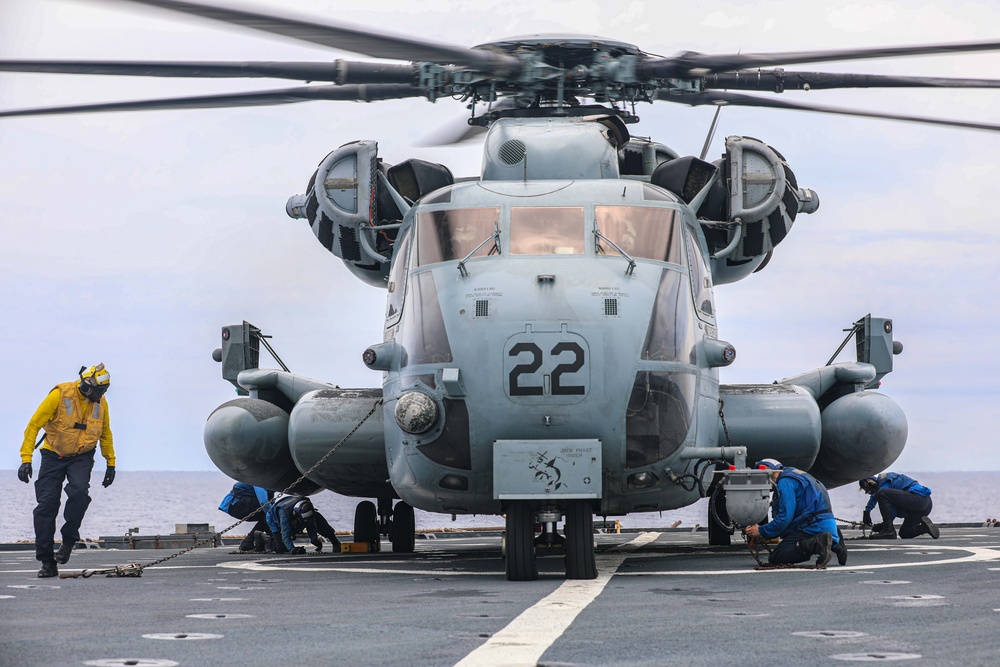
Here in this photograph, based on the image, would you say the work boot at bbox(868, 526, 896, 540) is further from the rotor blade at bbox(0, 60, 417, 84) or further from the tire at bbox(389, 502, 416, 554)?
the rotor blade at bbox(0, 60, 417, 84)

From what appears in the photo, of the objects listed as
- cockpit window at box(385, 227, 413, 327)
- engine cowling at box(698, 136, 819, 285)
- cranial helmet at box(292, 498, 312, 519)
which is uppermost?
engine cowling at box(698, 136, 819, 285)

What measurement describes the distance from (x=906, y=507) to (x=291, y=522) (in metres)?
8.36

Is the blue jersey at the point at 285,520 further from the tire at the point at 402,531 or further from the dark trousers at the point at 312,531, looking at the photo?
the tire at the point at 402,531

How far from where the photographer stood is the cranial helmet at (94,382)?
1243 centimetres

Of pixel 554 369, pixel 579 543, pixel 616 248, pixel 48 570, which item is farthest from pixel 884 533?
pixel 48 570

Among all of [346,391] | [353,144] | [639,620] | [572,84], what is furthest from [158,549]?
[639,620]

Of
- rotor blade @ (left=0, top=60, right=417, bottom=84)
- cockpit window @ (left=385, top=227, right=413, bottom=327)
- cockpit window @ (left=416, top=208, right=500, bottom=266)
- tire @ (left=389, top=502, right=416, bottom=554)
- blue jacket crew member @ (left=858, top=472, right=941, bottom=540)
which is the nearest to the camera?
rotor blade @ (left=0, top=60, right=417, bottom=84)

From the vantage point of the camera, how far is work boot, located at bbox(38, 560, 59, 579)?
11609 mm

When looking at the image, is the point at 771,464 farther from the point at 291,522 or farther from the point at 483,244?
the point at 291,522

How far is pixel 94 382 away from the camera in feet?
40.8

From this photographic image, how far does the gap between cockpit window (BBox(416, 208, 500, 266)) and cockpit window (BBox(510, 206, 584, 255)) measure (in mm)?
Answer: 185

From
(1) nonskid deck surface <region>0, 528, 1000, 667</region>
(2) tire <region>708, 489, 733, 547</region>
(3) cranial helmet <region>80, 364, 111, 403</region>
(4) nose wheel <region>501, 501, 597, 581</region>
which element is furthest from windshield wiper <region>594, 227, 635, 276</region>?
(3) cranial helmet <region>80, 364, 111, 403</region>

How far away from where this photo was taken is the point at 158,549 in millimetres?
18734

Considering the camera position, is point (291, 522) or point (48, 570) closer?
point (48, 570)
